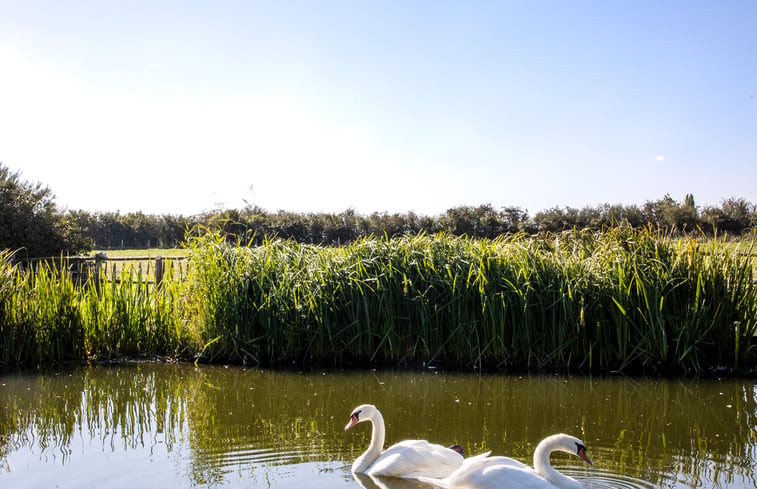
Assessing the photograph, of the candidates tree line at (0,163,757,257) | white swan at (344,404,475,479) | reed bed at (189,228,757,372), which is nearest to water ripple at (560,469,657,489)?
white swan at (344,404,475,479)

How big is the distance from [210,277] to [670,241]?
6.76 metres

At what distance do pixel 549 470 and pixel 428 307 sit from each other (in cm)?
487

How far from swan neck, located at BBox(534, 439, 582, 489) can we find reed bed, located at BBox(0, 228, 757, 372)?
173 inches

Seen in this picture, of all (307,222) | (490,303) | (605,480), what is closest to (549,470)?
(605,480)

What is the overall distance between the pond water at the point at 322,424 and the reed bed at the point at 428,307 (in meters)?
0.58

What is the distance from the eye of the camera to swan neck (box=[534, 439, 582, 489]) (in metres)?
4.14

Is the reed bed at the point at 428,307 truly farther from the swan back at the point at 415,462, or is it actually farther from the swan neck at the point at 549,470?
the swan neck at the point at 549,470

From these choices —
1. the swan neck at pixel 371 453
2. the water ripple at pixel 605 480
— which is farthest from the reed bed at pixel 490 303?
the water ripple at pixel 605 480

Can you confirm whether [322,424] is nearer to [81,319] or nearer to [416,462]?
[416,462]

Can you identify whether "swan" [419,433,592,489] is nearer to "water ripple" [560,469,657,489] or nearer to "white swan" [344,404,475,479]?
"white swan" [344,404,475,479]

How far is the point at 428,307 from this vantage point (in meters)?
9.00

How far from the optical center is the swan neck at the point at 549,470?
13.6 feet

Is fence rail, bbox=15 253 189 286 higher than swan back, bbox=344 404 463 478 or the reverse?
higher


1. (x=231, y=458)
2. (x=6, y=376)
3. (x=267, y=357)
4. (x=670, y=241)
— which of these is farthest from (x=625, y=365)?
(x=6, y=376)
